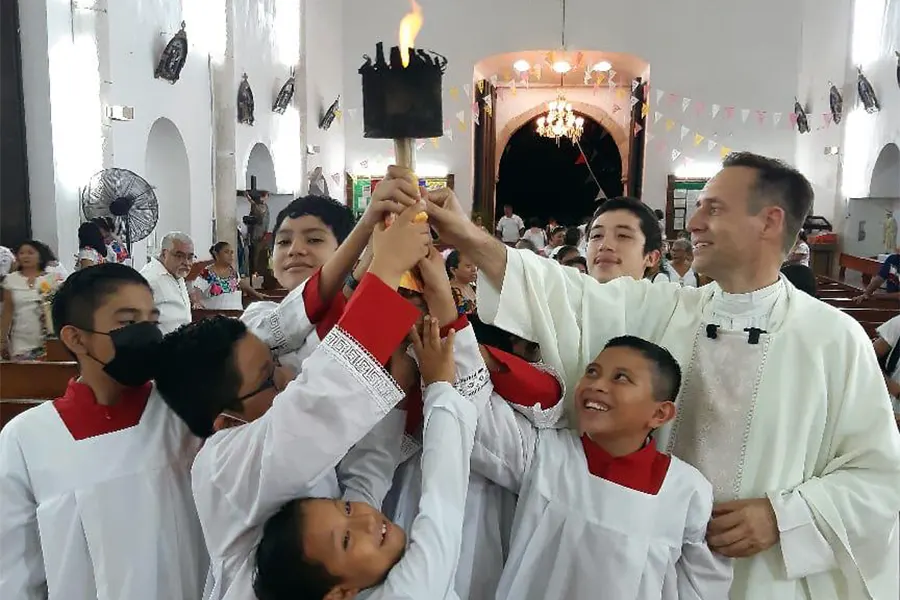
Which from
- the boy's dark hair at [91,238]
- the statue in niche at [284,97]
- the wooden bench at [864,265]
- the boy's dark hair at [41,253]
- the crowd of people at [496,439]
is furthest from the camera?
the statue in niche at [284,97]

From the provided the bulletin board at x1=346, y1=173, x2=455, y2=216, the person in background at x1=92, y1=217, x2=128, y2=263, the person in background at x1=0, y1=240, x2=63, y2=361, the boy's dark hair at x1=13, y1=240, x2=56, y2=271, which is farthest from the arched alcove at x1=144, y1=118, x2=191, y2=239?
the bulletin board at x1=346, y1=173, x2=455, y2=216

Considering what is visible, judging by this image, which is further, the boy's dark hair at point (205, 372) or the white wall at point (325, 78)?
the white wall at point (325, 78)

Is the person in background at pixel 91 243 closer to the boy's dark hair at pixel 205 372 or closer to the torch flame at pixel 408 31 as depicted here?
the boy's dark hair at pixel 205 372

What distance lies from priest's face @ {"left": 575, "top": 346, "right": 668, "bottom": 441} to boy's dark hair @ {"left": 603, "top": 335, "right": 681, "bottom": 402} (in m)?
0.01

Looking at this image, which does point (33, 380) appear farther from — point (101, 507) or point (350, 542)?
point (350, 542)

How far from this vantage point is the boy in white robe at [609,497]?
1.62 metres

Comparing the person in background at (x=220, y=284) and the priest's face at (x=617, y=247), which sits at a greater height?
the priest's face at (x=617, y=247)

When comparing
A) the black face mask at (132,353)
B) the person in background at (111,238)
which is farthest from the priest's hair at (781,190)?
the person in background at (111,238)

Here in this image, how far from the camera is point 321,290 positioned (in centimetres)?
173

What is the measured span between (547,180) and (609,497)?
63.5ft

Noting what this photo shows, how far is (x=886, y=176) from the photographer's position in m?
13.4

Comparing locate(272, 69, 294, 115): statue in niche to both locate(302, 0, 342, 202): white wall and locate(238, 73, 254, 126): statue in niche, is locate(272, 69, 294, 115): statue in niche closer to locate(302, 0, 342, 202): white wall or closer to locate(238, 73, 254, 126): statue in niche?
locate(302, 0, 342, 202): white wall

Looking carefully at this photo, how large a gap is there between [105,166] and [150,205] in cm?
97

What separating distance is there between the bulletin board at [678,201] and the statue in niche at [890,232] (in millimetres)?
3309
